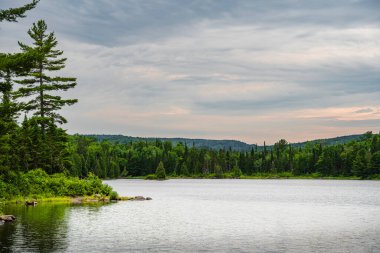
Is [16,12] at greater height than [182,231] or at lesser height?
greater

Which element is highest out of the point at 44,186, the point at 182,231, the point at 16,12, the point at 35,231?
the point at 16,12

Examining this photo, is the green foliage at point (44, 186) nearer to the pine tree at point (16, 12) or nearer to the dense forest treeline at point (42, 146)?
the dense forest treeline at point (42, 146)

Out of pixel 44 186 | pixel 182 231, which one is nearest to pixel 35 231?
pixel 182 231

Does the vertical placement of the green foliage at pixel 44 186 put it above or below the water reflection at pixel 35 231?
above

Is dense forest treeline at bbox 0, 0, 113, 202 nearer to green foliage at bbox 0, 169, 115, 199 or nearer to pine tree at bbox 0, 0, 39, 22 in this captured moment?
green foliage at bbox 0, 169, 115, 199

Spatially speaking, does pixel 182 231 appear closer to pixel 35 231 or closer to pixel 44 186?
pixel 35 231

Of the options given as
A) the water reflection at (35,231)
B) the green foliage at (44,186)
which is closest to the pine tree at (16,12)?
the water reflection at (35,231)

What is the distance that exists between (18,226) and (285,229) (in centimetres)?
2306

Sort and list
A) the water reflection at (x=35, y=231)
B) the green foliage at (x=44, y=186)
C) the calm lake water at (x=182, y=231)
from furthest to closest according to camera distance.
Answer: the green foliage at (x=44, y=186), the calm lake water at (x=182, y=231), the water reflection at (x=35, y=231)

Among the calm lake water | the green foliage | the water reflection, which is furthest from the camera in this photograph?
the green foliage

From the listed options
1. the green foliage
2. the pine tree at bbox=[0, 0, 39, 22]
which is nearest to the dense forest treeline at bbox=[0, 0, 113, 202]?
the green foliage

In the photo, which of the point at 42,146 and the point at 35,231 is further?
the point at 42,146

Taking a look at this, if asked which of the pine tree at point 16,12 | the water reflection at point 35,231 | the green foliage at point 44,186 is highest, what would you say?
the pine tree at point 16,12

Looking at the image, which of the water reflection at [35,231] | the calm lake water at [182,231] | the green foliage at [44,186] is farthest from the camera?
the green foliage at [44,186]
